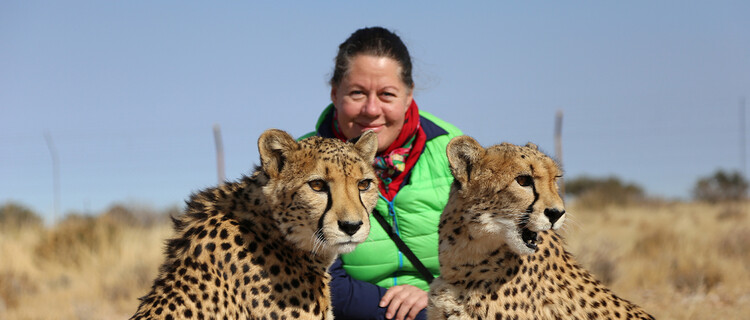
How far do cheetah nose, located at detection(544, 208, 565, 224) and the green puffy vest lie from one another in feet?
3.04

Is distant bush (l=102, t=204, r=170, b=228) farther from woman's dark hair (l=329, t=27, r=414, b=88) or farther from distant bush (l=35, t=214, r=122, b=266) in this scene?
woman's dark hair (l=329, t=27, r=414, b=88)

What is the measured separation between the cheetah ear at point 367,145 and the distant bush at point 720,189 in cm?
1740

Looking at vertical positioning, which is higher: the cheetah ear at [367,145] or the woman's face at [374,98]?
the woman's face at [374,98]

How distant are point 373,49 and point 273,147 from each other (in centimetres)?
104

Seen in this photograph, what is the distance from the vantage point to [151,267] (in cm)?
797

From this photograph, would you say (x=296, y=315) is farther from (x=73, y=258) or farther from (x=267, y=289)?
(x=73, y=258)

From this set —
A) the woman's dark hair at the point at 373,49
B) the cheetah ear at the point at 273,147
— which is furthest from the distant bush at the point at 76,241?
the cheetah ear at the point at 273,147

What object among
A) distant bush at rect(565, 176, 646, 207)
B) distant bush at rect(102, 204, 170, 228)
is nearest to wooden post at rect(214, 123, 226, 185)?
distant bush at rect(102, 204, 170, 228)

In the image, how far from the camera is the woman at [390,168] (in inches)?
132

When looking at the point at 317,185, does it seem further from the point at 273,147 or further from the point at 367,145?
the point at 367,145

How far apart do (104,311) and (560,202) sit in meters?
4.87

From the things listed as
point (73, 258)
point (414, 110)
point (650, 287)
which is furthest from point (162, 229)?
point (414, 110)

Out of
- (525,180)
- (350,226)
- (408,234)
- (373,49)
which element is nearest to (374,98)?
(373,49)

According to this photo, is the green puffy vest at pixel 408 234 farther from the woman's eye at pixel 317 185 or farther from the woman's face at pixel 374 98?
the woman's eye at pixel 317 185
